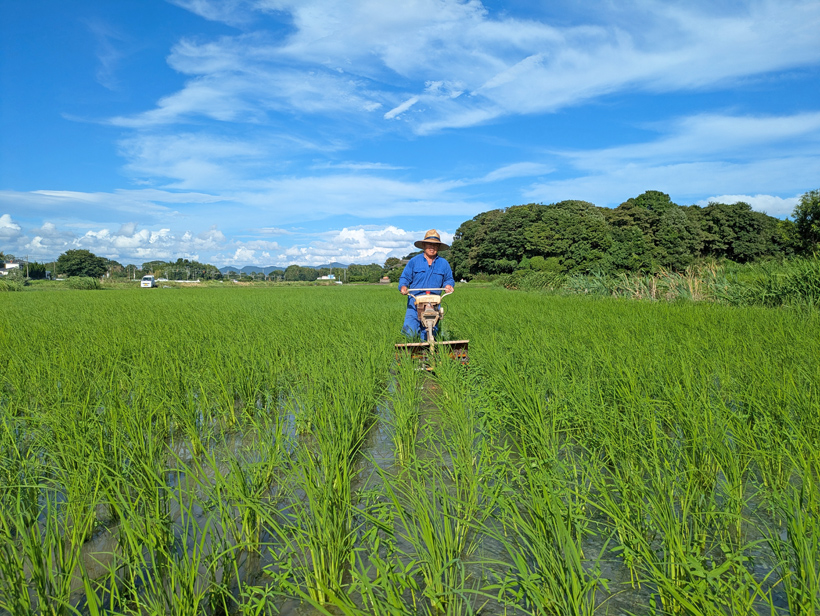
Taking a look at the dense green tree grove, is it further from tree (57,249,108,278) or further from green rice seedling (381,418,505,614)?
tree (57,249,108,278)

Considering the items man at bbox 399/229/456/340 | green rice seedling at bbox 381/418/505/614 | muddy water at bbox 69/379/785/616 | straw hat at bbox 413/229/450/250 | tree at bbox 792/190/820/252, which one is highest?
tree at bbox 792/190/820/252

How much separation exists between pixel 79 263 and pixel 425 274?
8093cm

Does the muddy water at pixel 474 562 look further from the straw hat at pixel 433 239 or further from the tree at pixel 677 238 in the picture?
the tree at pixel 677 238

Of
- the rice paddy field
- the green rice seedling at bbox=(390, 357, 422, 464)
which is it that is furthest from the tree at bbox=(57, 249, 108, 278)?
the green rice seedling at bbox=(390, 357, 422, 464)

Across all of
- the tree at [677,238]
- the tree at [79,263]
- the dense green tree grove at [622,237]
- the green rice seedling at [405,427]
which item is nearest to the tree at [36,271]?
the tree at [79,263]

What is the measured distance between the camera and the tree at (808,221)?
2361 cm

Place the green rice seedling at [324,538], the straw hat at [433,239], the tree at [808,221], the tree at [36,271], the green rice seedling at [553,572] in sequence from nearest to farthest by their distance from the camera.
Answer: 1. the green rice seedling at [553,572]
2. the green rice seedling at [324,538]
3. the straw hat at [433,239]
4. the tree at [808,221]
5. the tree at [36,271]

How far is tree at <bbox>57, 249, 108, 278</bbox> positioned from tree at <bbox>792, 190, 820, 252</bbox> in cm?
7956

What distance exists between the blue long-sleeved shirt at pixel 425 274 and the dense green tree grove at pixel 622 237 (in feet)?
94.4

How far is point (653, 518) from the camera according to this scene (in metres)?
1.69

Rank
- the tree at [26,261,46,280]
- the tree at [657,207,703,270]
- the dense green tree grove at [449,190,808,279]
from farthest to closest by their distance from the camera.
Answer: the tree at [26,261,46,280] → the tree at [657,207,703,270] → the dense green tree grove at [449,190,808,279]

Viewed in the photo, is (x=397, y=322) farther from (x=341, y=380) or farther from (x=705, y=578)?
(x=705, y=578)

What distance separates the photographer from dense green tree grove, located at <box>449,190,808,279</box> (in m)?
34.4

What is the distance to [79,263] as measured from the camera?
2768 inches
